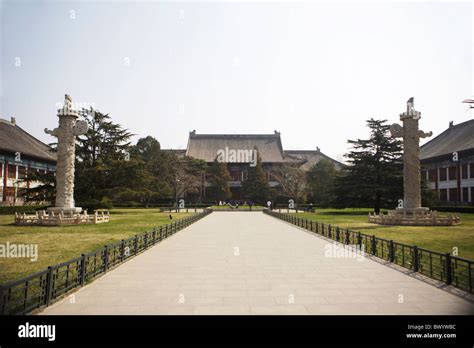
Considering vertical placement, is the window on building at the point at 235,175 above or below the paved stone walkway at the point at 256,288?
above

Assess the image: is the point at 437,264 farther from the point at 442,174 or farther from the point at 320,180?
the point at 320,180

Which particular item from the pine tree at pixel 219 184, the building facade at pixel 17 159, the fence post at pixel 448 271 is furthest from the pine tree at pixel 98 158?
the fence post at pixel 448 271

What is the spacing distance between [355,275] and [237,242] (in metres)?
7.26

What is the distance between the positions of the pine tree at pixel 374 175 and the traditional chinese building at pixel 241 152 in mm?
24654

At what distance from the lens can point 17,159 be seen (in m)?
41.4

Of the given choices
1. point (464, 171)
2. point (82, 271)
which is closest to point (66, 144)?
point (82, 271)

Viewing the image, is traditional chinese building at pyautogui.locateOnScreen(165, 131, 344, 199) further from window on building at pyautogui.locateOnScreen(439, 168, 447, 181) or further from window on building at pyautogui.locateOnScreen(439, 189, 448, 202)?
window on building at pyautogui.locateOnScreen(439, 189, 448, 202)

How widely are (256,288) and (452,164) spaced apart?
4632cm

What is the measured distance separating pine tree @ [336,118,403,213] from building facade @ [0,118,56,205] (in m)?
33.4

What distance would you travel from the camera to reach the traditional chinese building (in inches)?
2579

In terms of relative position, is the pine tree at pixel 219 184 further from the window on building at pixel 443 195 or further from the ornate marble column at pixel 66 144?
the ornate marble column at pixel 66 144

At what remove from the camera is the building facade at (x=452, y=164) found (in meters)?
41.2

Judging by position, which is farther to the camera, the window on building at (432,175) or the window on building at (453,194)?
the window on building at (432,175)
